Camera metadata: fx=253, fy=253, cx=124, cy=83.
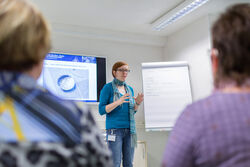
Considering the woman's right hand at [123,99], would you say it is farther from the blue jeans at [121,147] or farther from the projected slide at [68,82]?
the projected slide at [68,82]

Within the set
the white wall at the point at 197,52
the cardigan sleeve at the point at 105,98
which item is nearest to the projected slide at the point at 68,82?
the cardigan sleeve at the point at 105,98

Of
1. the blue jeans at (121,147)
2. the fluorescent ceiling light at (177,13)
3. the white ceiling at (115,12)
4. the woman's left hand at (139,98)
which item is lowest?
the blue jeans at (121,147)

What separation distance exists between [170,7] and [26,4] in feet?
11.0

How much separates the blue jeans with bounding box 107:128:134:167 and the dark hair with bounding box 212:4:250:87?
2.22m

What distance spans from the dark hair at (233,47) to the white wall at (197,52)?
10.3 feet

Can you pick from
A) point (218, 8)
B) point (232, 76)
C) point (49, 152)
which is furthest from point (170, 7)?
point (49, 152)

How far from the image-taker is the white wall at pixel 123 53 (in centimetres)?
424

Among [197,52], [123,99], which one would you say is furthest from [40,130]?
[197,52]

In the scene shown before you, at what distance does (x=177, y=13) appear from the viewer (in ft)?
12.7

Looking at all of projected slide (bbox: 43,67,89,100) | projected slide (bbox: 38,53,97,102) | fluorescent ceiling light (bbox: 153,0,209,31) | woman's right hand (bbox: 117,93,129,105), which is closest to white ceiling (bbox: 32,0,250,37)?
fluorescent ceiling light (bbox: 153,0,209,31)

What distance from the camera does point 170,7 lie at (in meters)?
3.78

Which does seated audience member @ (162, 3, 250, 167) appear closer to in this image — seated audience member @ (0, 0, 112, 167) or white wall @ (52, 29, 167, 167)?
seated audience member @ (0, 0, 112, 167)

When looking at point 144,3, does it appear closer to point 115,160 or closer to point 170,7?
point 170,7

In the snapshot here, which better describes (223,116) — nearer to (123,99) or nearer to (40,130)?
(40,130)
